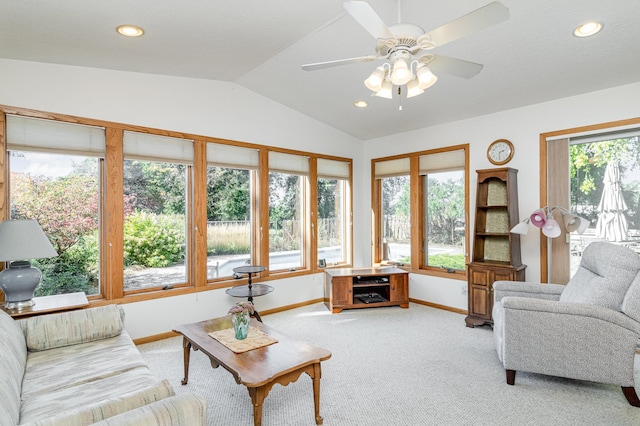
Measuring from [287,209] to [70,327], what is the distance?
2943mm

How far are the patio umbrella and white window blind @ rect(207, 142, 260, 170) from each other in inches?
155

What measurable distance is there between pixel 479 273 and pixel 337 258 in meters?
2.23

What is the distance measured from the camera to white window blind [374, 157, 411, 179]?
5.24 meters

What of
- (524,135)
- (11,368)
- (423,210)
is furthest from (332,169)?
(11,368)

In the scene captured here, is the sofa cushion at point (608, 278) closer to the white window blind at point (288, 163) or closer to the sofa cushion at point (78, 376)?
the sofa cushion at point (78, 376)

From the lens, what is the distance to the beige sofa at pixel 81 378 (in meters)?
1.30

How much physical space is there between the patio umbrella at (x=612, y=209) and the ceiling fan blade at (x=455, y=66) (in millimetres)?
2577

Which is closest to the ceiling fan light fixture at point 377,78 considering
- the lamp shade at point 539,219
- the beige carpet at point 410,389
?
the beige carpet at point 410,389

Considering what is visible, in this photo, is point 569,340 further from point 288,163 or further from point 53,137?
point 53,137

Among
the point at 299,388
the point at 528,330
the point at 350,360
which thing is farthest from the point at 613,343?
the point at 299,388

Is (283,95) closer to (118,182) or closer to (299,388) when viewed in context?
(118,182)

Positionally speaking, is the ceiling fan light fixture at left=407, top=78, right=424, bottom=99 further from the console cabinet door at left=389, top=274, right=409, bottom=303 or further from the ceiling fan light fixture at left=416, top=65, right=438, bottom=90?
the console cabinet door at left=389, top=274, right=409, bottom=303

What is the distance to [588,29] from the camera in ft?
8.51

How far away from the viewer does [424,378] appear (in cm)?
280
